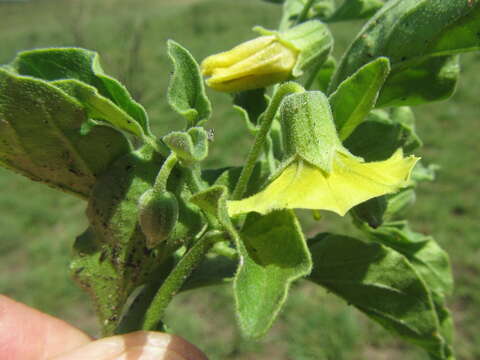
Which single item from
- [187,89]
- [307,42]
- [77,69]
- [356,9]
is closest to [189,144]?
[187,89]

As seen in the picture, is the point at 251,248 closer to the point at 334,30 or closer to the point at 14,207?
the point at 14,207

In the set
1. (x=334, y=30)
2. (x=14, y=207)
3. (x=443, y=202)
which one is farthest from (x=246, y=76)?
(x=334, y=30)

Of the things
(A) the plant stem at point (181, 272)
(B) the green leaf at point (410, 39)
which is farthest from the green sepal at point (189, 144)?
(B) the green leaf at point (410, 39)

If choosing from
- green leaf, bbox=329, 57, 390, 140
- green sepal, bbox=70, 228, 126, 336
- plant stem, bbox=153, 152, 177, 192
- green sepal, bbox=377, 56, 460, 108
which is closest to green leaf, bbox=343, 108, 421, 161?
green sepal, bbox=377, 56, 460, 108

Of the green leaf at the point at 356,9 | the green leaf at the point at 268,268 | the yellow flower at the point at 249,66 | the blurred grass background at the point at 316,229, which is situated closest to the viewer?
the green leaf at the point at 268,268

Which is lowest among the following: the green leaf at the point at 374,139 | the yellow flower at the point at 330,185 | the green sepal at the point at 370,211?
the green sepal at the point at 370,211

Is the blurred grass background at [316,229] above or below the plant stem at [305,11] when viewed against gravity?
below

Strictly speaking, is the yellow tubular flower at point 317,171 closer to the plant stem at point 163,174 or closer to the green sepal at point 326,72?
the plant stem at point 163,174
